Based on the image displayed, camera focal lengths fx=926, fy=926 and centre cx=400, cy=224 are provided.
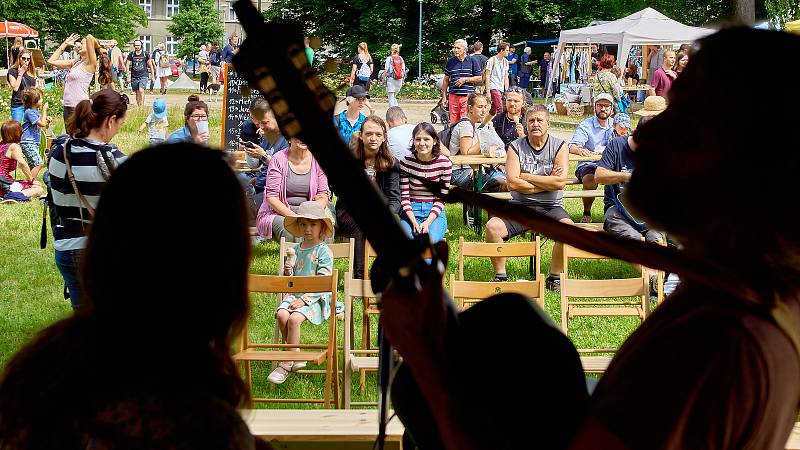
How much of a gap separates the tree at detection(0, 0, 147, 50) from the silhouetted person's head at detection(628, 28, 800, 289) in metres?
44.6

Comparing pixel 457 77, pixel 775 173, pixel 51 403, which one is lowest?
pixel 51 403

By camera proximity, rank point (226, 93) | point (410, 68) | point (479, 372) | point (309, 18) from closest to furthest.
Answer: point (479, 372) < point (226, 93) < point (410, 68) < point (309, 18)

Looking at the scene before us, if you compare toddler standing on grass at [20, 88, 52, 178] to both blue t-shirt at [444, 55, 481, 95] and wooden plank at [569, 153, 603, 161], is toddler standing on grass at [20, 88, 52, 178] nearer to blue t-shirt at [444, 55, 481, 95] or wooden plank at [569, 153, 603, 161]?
wooden plank at [569, 153, 603, 161]

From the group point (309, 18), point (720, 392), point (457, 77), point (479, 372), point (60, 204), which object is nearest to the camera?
point (720, 392)

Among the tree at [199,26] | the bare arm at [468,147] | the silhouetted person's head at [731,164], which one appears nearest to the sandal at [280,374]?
the silhouetted person's head at [731,164]

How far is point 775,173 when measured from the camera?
131 centimetres

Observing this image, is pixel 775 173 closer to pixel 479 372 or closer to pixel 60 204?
pixel 479 372

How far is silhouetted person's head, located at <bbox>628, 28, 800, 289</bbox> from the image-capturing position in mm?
1313

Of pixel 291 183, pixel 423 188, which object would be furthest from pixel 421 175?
pixel 291 183

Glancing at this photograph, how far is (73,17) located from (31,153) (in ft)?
116

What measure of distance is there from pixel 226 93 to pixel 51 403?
9.14 m

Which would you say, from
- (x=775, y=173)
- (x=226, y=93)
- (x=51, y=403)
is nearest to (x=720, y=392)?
(x=775, y=173)

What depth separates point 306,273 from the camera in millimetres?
6305

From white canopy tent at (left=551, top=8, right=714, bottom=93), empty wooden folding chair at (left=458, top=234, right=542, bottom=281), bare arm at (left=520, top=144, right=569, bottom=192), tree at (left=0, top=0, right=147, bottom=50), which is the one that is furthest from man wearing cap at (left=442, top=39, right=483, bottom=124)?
tree at (left=0, top=0, right=147, bottom=50)
